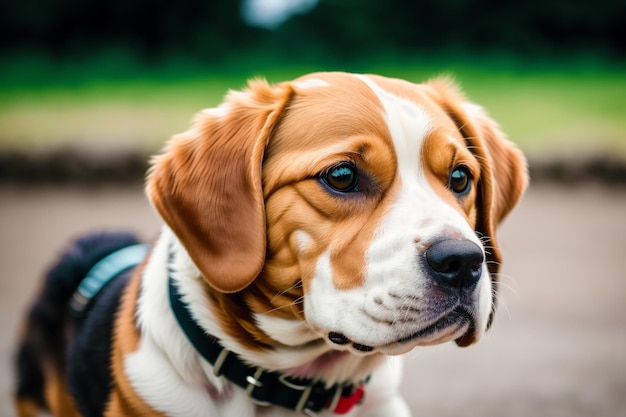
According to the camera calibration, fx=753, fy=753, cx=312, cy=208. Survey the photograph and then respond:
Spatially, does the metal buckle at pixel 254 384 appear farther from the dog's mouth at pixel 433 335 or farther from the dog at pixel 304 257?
the dog's mouth at pixel 433 335

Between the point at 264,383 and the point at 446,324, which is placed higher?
the point at 446,324

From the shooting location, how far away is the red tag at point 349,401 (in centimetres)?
301

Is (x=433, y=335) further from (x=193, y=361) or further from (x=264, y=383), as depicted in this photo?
(x=193, y=361)

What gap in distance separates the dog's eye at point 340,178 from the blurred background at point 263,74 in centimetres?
751

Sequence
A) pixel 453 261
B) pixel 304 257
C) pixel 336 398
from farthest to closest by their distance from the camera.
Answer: pixel 336 398
pixel 304 257
pixel 453 261

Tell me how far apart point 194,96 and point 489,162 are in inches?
463

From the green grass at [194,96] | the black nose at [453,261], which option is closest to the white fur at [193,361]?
the black nose at [453,261]

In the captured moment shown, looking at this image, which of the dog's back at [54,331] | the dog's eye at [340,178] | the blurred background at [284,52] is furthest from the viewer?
the blurred background at [284,52]

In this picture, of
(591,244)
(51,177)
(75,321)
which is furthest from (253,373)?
(51,177)

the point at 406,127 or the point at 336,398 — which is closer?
the point at 406,127

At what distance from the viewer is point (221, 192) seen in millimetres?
2828

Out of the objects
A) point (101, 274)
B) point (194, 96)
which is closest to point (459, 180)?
point (101, 274)

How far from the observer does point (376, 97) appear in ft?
9.52

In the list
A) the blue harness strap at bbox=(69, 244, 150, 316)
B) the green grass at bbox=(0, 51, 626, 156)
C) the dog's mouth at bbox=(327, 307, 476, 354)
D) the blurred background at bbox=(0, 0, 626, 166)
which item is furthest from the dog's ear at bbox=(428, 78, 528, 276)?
the blurred background at bbox=(0, 0, 626, 166)
